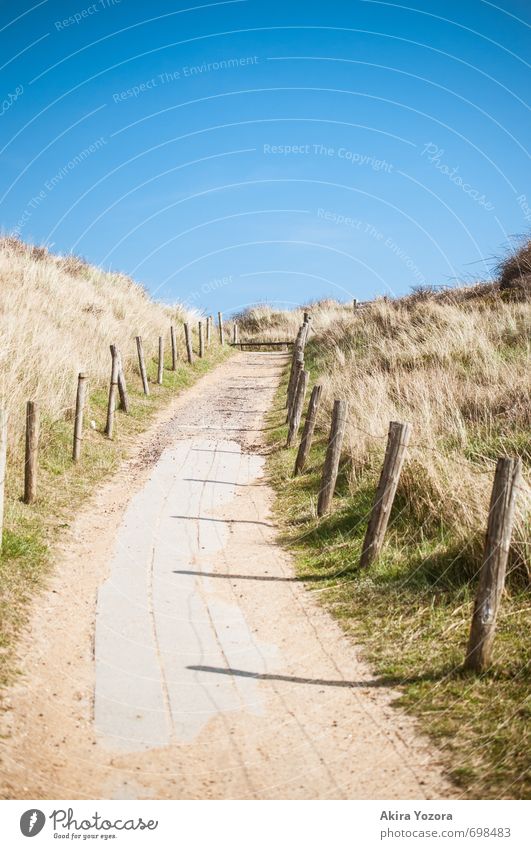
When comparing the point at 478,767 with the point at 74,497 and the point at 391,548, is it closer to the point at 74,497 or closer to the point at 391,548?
the point at 391,548

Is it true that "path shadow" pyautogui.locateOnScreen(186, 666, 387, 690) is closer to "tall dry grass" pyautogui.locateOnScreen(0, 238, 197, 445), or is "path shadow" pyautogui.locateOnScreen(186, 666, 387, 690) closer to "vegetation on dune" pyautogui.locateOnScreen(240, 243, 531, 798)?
"vegetation on dune" pyautogui.locateOnScreen(240, 243, 531, 798)

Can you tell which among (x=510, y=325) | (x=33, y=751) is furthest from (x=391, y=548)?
(x=510, y=325)

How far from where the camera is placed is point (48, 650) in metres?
6.05

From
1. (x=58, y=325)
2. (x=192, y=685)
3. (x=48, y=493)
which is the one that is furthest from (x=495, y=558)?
(x=58, y=325)

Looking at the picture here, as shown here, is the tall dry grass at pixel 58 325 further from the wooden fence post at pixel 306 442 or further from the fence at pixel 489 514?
the fence at pixel 489 514

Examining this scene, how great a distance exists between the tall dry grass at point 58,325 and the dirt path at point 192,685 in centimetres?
337

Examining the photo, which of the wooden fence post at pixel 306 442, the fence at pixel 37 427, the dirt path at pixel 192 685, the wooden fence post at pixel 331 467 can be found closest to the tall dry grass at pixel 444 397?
the wooden fence post at pixel 331 467

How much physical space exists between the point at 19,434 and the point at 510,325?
36.1 feet

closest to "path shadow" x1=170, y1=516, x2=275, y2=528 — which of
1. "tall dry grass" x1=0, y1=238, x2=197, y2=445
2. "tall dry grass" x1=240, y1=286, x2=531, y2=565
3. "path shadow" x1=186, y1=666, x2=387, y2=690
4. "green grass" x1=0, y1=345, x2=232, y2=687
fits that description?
"tall dry grass" x1=240, y1=286, x2=531, y2=565

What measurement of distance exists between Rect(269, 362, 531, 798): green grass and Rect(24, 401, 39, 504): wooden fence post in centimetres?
329

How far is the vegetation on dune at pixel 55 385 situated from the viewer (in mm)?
7661

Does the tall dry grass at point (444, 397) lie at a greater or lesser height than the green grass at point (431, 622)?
greater

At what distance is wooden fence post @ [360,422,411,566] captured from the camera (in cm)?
741

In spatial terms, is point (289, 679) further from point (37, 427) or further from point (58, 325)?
point (58, 325)
